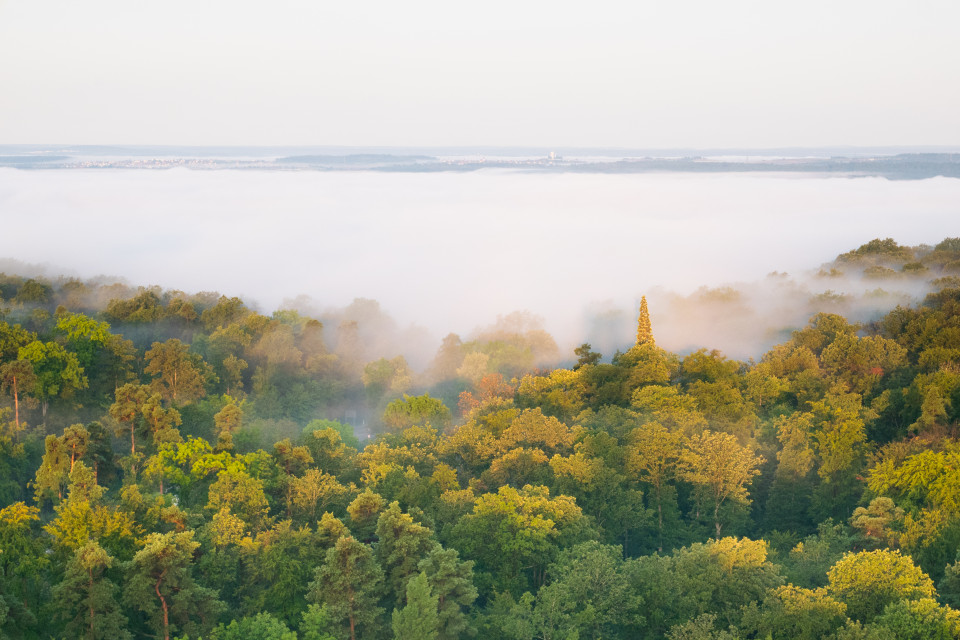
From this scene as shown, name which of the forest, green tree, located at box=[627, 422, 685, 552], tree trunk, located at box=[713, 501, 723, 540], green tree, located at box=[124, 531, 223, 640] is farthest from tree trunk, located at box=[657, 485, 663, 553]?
green tree, located at box=[124, 531, 223, 640]

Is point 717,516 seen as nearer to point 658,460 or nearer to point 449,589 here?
point 658,460

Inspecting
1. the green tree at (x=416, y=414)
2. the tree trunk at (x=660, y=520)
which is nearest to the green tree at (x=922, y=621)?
the tree trunk at (x=660, y=520)

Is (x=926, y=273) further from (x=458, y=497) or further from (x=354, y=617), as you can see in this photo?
(x=354, y=617)

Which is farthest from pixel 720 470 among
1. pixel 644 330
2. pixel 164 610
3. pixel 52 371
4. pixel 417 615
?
Result: pixel 52 371

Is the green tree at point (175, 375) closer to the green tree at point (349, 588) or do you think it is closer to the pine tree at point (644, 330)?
the green tree at point (349, 588)

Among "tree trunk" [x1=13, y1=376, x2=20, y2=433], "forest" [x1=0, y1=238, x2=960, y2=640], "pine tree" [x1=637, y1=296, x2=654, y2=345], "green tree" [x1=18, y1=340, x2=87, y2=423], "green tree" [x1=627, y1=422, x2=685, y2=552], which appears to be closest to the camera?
"forest" [x1=0, y1=238, x2=960, y2=640]

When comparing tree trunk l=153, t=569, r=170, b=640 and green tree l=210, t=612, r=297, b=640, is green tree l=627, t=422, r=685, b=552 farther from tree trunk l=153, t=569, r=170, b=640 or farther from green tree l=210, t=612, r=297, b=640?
tree trunk l=153, t=569, r=170, b=640
